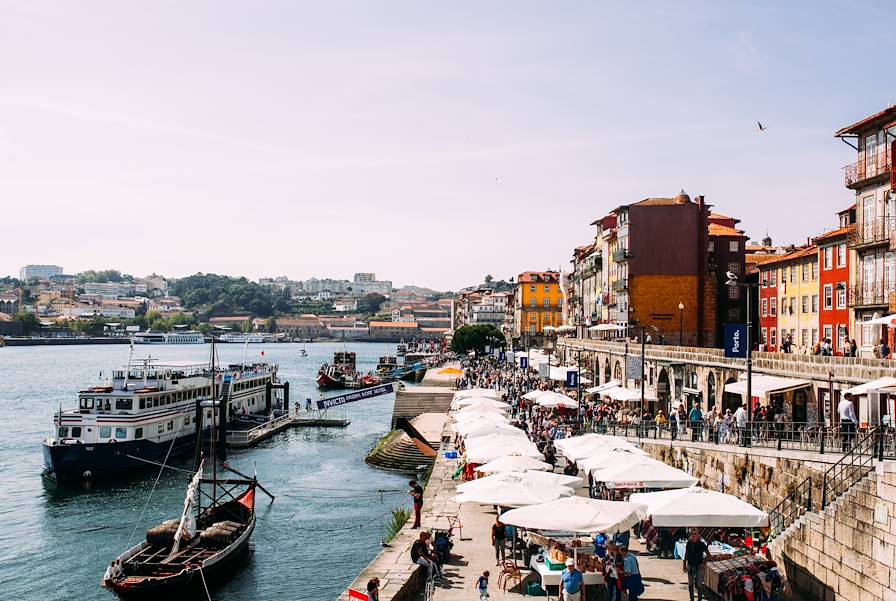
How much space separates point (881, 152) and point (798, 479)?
17.7 m

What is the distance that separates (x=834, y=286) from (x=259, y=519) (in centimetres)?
3222

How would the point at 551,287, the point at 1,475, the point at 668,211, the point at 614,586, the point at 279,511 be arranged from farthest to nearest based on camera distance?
1. the point at 551,287
2. the point at 668,211
3. the point at 1,475
4. the point at 279,511
5. the point at 614,586

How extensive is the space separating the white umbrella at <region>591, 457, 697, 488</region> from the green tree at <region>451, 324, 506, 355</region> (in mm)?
123450

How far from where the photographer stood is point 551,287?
5463 inches

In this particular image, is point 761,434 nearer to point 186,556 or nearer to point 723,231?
point 186,556

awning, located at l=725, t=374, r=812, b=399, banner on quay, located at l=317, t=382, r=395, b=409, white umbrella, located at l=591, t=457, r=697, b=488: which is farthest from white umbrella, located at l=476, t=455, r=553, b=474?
banner on quay, located at l=317, t=382, r=395, b=409

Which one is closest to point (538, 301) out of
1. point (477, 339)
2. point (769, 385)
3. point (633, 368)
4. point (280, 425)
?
point (477, 339)

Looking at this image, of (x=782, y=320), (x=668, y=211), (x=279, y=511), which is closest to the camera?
(x=279, y=511)

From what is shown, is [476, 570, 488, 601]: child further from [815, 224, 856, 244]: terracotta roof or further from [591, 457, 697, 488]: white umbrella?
[815, 224, 856, 244]: terracotta roof

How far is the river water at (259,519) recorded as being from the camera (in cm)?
2850

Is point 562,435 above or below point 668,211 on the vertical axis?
below

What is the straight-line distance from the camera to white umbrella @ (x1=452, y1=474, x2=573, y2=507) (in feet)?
63.3

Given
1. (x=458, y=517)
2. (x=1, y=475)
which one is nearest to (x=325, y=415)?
(x=1, y=475)

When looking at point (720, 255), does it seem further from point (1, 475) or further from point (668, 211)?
point (1, 475)
